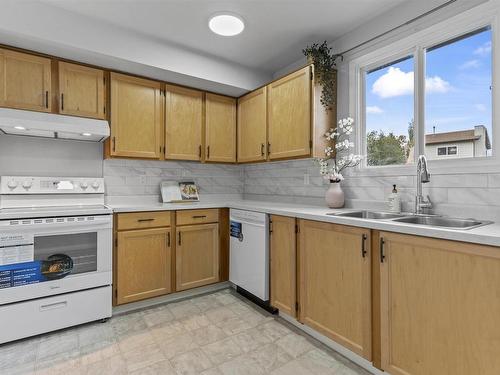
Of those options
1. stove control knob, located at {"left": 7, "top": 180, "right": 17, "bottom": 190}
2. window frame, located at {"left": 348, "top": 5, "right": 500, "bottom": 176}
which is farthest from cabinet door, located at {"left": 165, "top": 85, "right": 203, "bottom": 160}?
window frame, located at {"left": 348, "top": 5, "right": 500, "bottom": 176}

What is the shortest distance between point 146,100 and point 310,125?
1.64 meters

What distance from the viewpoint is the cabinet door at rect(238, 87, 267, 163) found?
2984mm

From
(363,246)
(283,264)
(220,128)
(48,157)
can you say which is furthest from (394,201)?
(48,157)

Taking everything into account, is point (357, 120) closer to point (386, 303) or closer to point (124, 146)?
point (386, 303)

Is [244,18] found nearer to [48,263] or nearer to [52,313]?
[48,263]

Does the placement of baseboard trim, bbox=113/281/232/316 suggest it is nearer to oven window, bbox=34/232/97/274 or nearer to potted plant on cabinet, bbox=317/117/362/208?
oven window, bbox=34/232/97/274

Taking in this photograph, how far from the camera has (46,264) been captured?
2094mm

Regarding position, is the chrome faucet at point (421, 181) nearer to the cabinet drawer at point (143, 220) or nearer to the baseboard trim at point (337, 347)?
the baseboard trim at point (337, 347)

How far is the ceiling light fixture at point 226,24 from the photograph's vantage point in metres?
2.21

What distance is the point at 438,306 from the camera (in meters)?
1.33

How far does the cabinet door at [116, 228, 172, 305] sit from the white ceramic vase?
4.99ft

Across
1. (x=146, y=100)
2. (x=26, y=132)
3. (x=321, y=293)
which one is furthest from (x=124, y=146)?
(x=321, y=293)

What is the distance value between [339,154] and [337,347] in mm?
1574

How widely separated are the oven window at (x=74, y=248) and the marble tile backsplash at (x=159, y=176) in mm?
731
